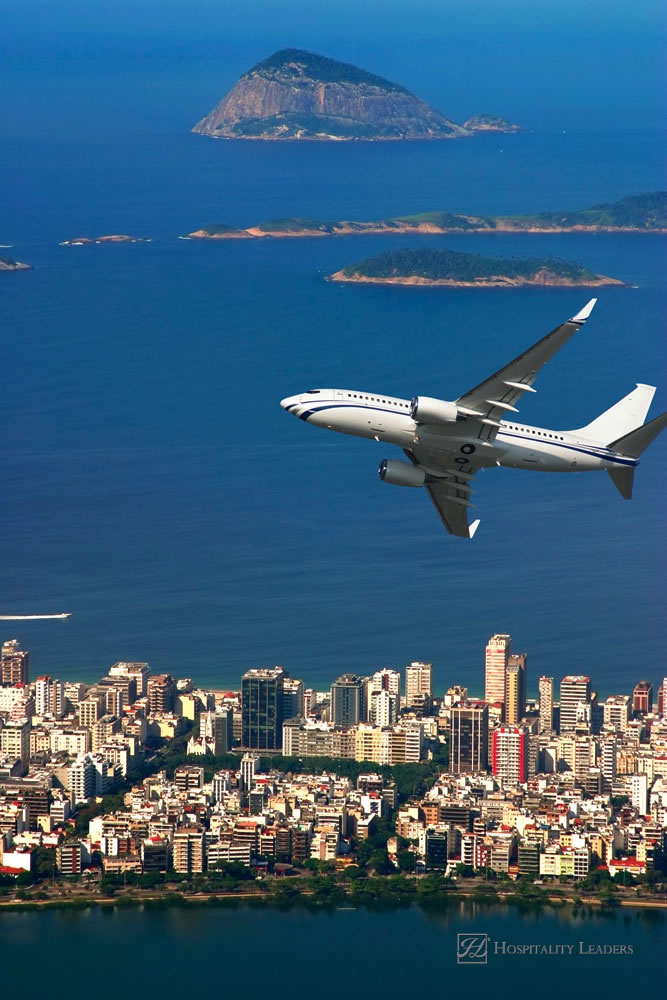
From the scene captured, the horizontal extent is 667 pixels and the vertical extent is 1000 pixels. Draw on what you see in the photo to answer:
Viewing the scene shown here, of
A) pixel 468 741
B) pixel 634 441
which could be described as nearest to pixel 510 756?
pixel 468 741

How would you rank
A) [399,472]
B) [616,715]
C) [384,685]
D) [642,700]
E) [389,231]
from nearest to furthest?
[399,472] < [616,715] < [642,700] < [384,685] < [389,231]

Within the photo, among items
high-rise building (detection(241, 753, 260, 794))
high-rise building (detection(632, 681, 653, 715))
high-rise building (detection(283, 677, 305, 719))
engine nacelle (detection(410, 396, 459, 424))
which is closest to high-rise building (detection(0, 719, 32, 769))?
high-rise building (detection(241, 753, 260, 794))

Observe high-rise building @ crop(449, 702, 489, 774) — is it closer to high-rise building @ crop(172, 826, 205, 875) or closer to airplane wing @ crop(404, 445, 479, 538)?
high-rise building @ crop(172, 826, 205, 875)

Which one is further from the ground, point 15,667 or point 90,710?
point 15,667

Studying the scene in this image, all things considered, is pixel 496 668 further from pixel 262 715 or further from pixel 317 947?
pixel 317 947

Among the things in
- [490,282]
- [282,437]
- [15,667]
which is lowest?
[15,667]

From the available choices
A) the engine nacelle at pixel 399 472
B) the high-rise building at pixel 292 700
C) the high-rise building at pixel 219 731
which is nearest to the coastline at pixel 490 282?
the high-rise building at pixel 292 700

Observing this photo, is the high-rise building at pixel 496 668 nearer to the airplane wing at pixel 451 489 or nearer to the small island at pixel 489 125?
the airplane wing at pixel 451 489

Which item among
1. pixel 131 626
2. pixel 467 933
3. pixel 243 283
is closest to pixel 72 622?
pixel 131 626
